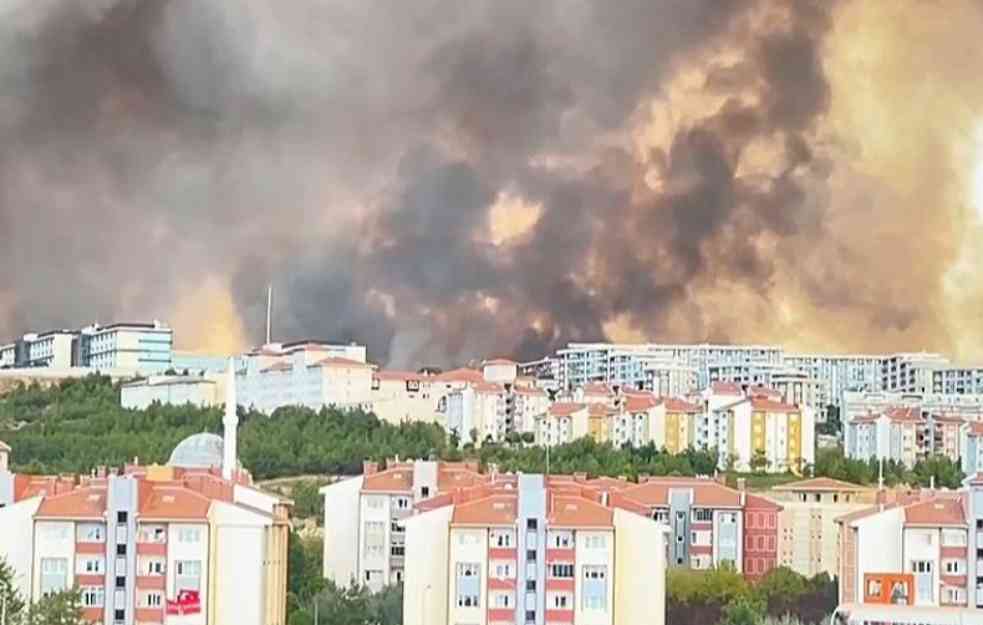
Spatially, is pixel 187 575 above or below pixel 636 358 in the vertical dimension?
below

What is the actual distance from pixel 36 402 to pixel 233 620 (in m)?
7.91

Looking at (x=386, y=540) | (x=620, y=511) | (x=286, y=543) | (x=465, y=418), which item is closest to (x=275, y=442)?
(x=465, y=418)

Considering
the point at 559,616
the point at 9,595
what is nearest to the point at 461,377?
the point at 559,616

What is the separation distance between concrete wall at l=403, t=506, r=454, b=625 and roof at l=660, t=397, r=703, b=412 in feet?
23.5

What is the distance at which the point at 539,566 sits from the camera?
12.2 metres

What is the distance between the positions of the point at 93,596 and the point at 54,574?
0.20 meters

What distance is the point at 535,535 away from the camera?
12289 millimetres

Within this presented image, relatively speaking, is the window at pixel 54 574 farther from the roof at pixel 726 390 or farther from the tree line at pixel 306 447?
the roof at pixel 726 390

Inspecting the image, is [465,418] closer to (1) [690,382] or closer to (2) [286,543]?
(1) [690,382]

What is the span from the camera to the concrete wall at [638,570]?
12.2 m

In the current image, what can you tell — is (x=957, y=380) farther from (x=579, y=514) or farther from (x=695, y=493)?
(x=579, y=514)

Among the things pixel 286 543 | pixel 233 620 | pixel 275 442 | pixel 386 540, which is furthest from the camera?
pixel 275 442

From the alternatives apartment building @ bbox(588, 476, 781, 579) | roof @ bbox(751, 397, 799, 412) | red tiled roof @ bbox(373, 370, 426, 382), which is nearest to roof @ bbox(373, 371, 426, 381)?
red tiled roof @ bbox(373, 370, 426, 382)

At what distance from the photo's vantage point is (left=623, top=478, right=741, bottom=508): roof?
1472 cm
